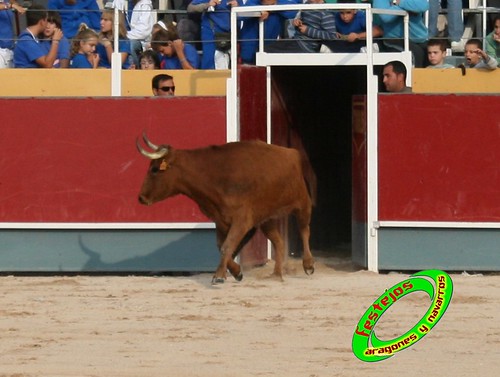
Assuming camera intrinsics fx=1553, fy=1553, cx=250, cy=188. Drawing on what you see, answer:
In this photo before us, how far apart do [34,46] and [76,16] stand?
2.60 ft

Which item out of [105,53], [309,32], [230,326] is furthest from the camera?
[105,53]

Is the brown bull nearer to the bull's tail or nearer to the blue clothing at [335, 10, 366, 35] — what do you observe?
the bull's tail

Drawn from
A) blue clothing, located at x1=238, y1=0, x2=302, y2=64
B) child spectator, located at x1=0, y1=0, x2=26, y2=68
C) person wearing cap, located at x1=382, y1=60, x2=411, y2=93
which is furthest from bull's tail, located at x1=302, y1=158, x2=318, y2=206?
child spectator, located at x1=0, y1=0, x2=26, y2=68

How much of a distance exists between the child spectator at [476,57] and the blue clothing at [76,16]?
3771 mm

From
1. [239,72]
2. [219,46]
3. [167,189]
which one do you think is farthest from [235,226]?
[219,46]

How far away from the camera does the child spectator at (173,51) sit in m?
15.0

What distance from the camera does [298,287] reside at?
12852 mm

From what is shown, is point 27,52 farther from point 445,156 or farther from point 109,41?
point 445,156

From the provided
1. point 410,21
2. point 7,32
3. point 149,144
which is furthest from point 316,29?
point 7,32

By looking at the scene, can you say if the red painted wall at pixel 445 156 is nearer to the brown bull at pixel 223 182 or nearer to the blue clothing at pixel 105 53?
the brown bull at pixel 223 182

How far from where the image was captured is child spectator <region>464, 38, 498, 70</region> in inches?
576

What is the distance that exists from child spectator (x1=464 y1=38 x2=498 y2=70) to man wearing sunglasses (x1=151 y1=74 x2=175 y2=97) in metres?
2.88

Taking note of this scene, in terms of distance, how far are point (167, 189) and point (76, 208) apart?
1.40 metres

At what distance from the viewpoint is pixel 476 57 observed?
14.8 meters
